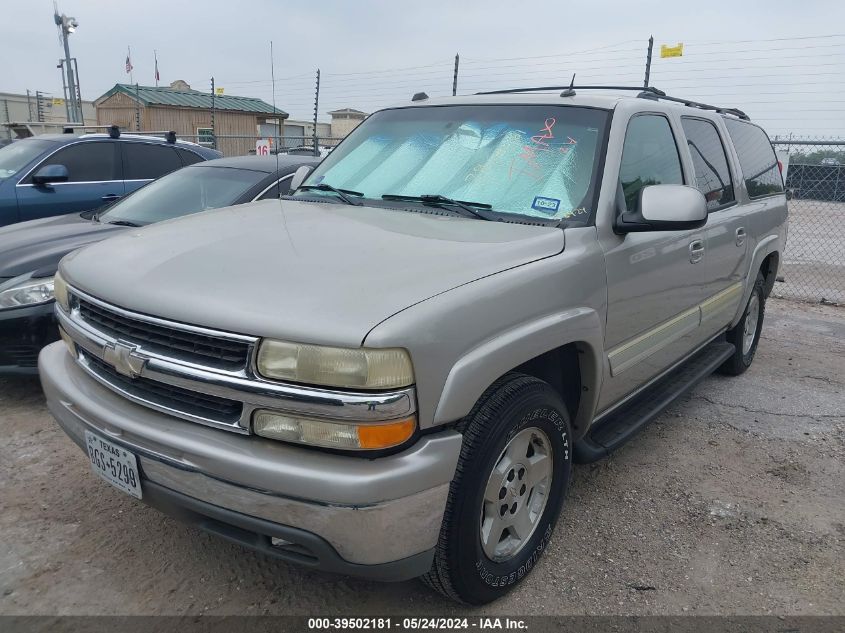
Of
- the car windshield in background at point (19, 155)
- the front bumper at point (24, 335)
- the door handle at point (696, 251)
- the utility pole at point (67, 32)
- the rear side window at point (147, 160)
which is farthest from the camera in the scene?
the utility pole at point (67, 32)

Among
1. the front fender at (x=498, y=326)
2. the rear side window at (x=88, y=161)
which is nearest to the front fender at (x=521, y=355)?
the front fender at (x=498, y=326)

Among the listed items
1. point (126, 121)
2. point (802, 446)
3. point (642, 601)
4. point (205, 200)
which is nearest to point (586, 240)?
point (642, 601)

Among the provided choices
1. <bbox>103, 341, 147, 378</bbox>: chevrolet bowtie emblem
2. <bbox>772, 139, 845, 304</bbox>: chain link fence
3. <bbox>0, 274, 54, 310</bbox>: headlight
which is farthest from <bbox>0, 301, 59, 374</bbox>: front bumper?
<bbox>772, 139, 845, 304</bbox>: chain link fence

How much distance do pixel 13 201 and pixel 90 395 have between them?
5420mm

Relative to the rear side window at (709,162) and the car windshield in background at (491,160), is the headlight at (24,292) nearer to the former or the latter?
the car windshield in background at (491,160)

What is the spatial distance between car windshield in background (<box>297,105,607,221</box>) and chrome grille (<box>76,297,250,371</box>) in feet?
4.34

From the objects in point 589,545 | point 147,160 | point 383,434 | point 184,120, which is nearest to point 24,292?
point 383,434

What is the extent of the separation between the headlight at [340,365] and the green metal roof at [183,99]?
2151 centimetres

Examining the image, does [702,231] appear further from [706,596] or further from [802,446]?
[706,596]

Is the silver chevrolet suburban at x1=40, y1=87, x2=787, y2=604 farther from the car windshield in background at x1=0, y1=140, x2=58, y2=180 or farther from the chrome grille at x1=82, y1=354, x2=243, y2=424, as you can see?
the car windshield in background at x1=0, y1=140, x2=58, y2=180

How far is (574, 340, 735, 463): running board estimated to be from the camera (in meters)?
3.01

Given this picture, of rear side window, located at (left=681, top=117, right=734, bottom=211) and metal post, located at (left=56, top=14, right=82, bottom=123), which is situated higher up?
metal post, located at (left=56, top=14, right=82, bottom=123)

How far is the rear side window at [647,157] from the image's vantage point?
3.07 m

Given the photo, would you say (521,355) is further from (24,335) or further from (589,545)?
(24,335)
